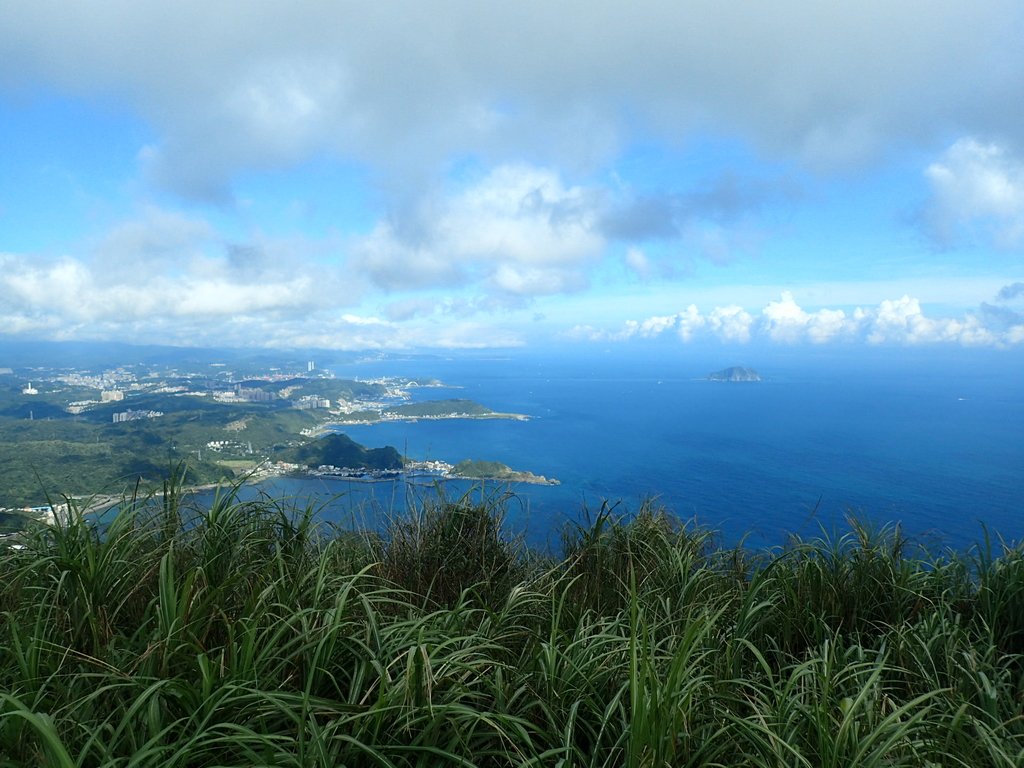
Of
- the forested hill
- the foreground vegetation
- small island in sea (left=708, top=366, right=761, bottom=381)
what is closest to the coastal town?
the forested hill

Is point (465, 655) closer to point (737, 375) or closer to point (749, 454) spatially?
point (749, 454)

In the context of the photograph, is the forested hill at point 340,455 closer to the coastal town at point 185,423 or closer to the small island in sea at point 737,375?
the coastal town at point 185,423

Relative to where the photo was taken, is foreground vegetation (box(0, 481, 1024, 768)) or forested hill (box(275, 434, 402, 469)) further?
forested hill (box(275, 434, 402, 469))

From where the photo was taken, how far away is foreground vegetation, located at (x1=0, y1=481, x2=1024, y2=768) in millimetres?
1454

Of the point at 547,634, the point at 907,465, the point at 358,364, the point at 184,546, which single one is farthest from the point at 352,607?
the point at 358,364

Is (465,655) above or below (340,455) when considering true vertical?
above

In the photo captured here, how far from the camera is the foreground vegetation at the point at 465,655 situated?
145 centimetres

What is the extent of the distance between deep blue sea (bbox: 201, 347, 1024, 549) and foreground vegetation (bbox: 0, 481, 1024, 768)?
591 mm

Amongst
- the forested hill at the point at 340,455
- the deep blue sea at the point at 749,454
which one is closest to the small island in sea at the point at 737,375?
the deep blue sea at the point at 749,454

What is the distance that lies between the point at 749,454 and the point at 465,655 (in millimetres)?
27172

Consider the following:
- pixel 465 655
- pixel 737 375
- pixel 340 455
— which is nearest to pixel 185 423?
pixel 340 455

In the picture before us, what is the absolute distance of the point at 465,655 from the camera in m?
1.85

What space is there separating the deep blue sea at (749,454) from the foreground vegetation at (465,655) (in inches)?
23.3

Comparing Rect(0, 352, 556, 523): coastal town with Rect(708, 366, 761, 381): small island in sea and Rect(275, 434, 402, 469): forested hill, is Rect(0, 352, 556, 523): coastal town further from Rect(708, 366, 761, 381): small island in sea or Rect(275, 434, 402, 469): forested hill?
Rect(708, 366, 761, 381): small island in sea
